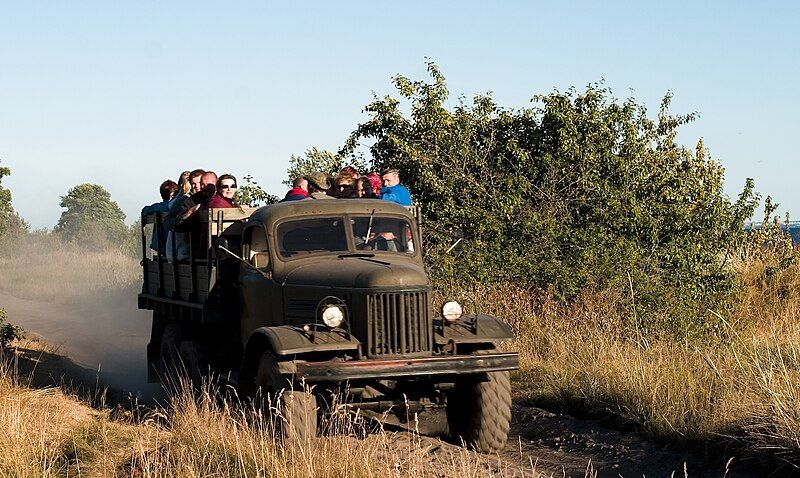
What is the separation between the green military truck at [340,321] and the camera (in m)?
8.89

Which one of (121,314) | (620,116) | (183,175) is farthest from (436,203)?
(121,314)

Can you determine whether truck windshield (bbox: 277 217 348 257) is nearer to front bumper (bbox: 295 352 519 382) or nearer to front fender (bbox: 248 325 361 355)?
front fender (bbox: 248 325 361 355)

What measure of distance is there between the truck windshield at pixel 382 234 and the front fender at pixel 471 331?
1056 mm

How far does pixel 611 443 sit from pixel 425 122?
8.60 m

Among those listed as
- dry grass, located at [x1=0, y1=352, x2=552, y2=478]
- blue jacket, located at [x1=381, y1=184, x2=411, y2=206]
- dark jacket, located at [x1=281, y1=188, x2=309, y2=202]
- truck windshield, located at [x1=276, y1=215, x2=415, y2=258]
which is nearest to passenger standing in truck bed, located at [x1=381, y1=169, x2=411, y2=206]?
blue jacket, located at [x1=381, y1=184, x2=411, y2=206]

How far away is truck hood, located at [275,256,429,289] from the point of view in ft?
30.0

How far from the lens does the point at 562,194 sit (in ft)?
55.4

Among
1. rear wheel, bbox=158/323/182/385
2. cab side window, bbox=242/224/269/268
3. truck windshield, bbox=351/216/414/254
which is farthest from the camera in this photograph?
rear wheel, bbox=158/323/182/385

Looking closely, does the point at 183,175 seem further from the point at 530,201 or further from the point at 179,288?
the point at 530,201

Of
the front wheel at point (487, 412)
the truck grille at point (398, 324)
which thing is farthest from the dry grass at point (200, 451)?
the truck grille at point (398, 324)

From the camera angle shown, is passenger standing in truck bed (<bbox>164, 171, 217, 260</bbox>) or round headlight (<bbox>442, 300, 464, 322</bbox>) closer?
A: round headlight (<bbox>442, 300, 464, 322</bbox>)

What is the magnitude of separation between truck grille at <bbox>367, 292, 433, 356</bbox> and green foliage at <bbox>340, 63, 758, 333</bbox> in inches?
230

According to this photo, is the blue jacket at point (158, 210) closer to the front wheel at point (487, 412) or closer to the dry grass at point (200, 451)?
the dry grass at point (200, 451)

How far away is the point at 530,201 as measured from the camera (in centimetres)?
1659
